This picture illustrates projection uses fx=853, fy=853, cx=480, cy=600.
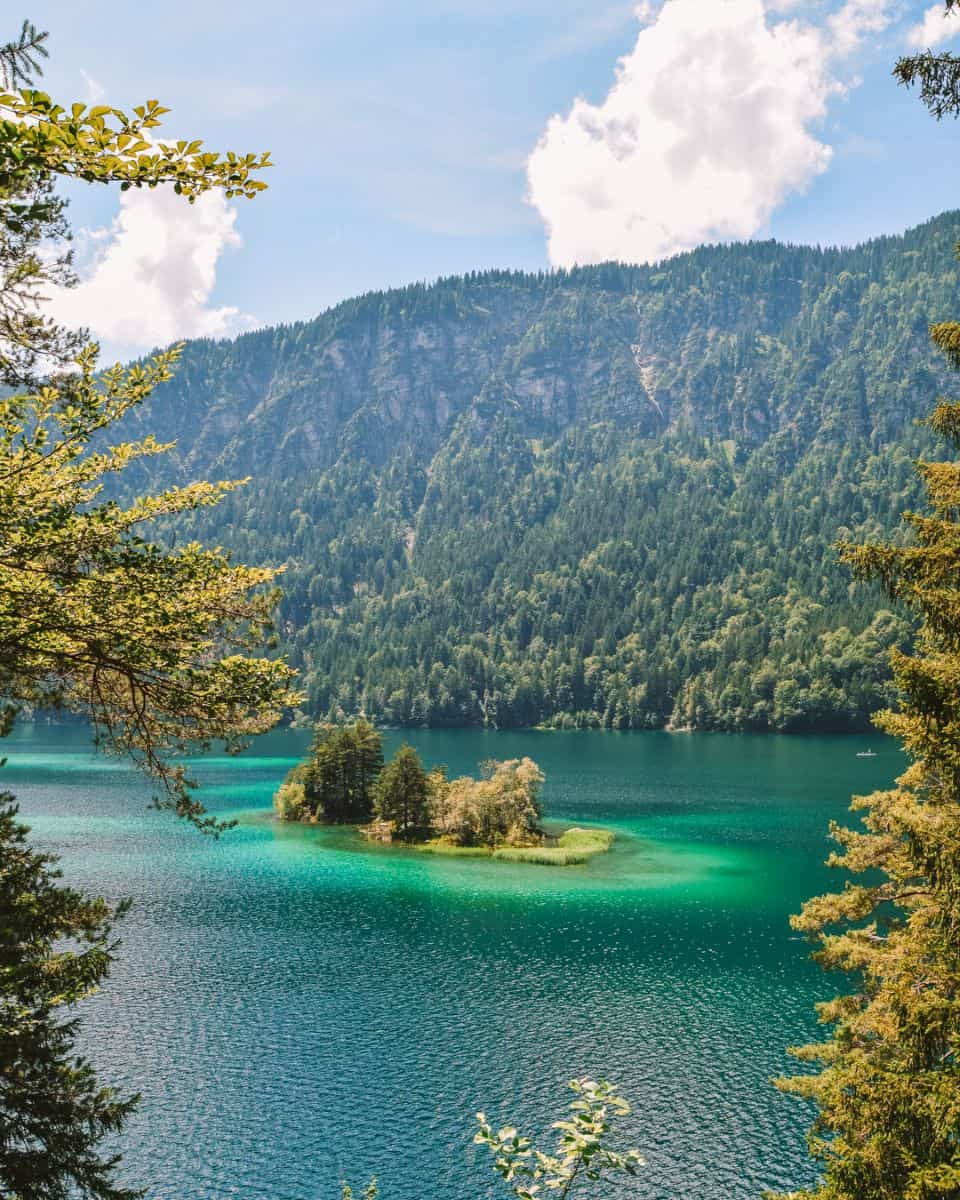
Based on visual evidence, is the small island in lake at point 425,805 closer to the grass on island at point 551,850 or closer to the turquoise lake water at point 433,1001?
the grass on island at point 551,850

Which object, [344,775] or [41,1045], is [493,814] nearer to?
[344,775]

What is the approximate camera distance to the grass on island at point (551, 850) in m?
83.6

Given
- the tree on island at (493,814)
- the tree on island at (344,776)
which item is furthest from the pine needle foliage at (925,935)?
the tree on island at (344,776)

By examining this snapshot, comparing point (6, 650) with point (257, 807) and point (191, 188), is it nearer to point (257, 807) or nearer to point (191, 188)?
point (191, 188)

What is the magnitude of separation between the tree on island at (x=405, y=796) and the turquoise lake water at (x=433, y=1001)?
534 centimetres

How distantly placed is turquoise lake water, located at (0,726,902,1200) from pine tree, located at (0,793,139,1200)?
23.7 metres

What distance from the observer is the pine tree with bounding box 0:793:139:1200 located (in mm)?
12820

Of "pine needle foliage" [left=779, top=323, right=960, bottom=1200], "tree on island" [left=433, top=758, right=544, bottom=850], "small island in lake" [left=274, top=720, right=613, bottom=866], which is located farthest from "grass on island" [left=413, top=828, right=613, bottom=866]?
"pine needle foliage" [left=779, top=323, right=960, bottom=1200]

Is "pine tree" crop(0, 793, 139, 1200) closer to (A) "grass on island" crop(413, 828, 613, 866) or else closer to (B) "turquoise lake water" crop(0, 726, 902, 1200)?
(B) "turquoise lake water" crop(0, 726, 902, 1200)

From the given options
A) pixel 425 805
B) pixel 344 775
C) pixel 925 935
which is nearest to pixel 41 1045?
pixel 925 935

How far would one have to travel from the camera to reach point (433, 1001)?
50625 mm

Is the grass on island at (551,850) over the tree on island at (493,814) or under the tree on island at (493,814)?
under

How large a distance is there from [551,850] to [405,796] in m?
19.5

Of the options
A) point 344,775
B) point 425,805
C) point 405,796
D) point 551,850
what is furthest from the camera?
point 344,775
